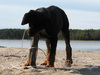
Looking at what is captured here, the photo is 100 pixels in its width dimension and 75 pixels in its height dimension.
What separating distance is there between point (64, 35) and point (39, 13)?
85.8 inches

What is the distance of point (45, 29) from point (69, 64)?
217 centimetres

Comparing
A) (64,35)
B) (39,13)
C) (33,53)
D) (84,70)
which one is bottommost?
(84,70)

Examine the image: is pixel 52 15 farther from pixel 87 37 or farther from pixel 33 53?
pixel 87 37

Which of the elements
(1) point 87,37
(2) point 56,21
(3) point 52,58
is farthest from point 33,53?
(1) point 87,37

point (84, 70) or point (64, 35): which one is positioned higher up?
point (64, 35)

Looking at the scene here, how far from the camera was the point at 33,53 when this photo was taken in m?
7.75

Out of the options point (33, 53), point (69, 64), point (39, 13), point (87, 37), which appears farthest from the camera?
point (87, 37)

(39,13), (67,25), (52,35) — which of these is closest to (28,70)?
(52,35)

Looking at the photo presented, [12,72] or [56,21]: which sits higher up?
[56,21]

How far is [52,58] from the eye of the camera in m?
7.39

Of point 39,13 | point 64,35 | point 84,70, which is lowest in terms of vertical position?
point 84,70

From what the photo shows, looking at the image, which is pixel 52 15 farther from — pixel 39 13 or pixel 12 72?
pixel 12 72

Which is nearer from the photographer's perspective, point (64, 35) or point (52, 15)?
point (52, 15)

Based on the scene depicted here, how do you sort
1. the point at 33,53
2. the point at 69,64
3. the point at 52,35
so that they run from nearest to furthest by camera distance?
the point at 52,35
the point at 33,53
the point at 69,64
